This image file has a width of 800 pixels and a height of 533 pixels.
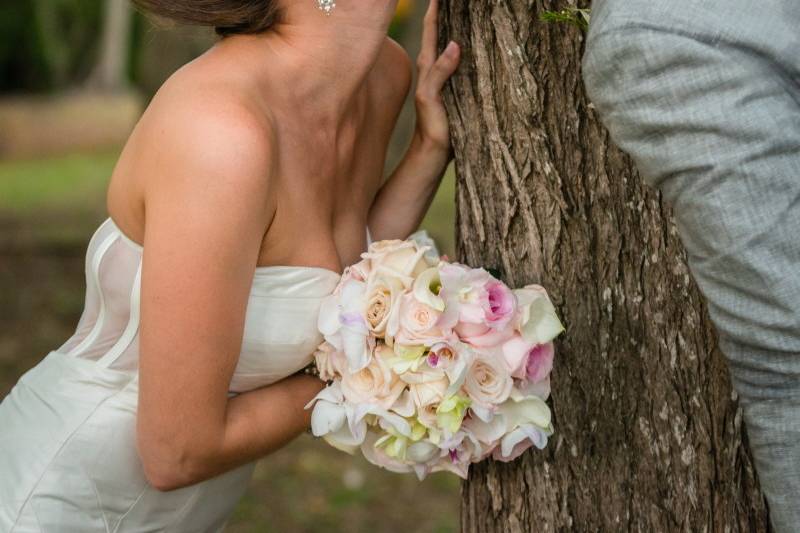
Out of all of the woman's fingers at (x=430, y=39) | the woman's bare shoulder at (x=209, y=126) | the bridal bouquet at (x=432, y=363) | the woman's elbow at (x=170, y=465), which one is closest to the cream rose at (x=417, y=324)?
the bridal bouquet at (x=432, y=363)

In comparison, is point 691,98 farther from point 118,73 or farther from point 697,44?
point 118,73

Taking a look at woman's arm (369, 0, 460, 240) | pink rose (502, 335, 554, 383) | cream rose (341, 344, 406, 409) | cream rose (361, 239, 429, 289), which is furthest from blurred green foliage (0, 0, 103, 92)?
pink rose (502, 335, 554, 383)

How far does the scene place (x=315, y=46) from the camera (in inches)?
105

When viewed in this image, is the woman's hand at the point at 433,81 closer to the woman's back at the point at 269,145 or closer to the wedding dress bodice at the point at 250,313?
the woman's back at the point at 269,145

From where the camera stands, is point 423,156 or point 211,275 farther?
point 423,156

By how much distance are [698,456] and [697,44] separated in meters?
1.10

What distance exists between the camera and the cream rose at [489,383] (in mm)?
2424

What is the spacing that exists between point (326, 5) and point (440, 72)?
0.33 meters

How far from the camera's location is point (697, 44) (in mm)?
1688

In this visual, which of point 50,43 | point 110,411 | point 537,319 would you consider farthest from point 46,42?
point 537,319

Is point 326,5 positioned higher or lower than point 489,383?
higher

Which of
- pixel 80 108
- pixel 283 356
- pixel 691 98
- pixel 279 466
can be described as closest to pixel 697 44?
pixel 691 98

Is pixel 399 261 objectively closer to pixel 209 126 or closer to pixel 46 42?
pixel 209 126

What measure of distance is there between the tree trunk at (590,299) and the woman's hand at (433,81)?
0.12ft
